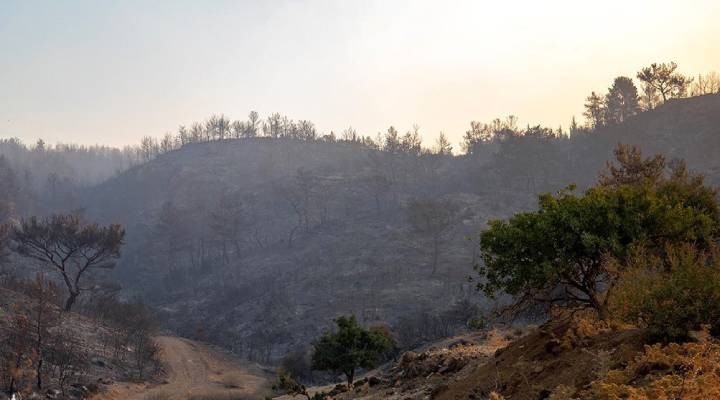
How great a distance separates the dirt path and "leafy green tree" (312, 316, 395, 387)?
391 inches

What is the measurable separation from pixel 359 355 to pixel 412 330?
69.6ft

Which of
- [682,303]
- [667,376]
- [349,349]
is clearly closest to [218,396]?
[349,349]

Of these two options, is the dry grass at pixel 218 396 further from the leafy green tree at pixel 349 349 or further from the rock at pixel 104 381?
the leafy green tree at pixel 349 349

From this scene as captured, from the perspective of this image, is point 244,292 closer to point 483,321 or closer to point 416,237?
point 416,237

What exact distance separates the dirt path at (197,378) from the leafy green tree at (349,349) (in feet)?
32.6

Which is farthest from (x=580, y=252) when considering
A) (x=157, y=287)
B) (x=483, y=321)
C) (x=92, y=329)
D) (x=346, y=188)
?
(x=346, y=188)

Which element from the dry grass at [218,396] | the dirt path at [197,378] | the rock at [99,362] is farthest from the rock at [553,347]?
the rock at [99,362]

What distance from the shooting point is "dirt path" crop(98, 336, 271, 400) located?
36.0m

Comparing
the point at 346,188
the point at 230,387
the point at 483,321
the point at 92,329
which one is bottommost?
the point at 230,387

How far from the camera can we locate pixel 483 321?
15.5 meters

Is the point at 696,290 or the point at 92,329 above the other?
the point at 696,290

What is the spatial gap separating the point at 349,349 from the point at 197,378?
64.4ft

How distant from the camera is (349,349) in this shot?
28.1 meters

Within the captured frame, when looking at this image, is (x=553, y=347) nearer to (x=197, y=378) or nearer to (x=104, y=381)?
(x=104, y=381)
